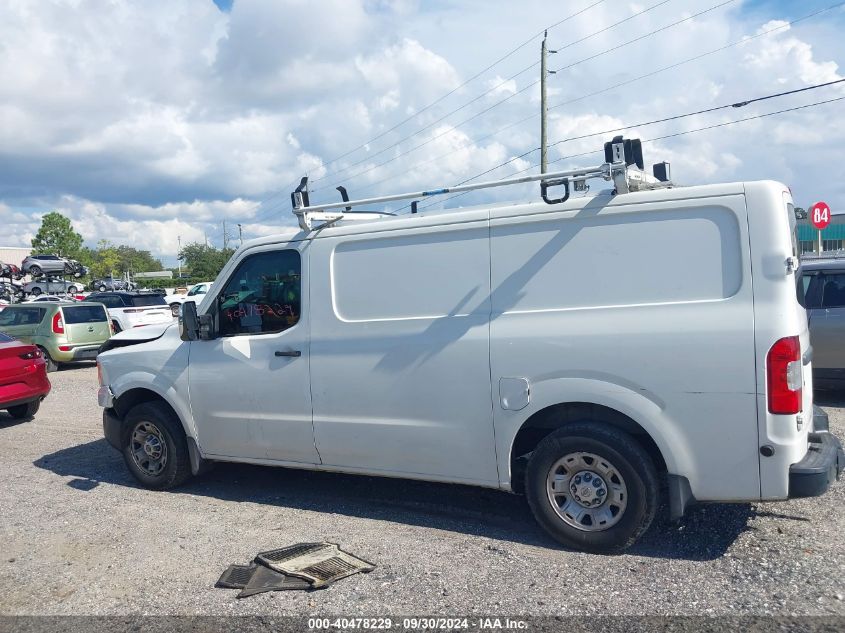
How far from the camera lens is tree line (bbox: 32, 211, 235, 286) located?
6938cm

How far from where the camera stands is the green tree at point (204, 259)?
7594 centimetres

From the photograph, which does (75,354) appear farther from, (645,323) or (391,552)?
(645,323)

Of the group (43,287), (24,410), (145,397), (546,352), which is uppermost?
(43,287)

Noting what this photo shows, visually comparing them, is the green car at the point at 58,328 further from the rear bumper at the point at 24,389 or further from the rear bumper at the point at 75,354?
the rear bumper at the point at 24,389

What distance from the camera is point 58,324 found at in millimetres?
16031

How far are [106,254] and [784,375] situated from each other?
105 m

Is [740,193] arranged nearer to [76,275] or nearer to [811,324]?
[811,324]

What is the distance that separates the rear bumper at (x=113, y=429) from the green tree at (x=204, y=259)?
63.4m

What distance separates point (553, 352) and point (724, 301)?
1.03 metres

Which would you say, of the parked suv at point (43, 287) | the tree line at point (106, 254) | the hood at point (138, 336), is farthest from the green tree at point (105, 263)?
the hood at point (138, 336)

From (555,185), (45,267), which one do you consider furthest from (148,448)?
(45,267)

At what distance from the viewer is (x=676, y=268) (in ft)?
14.1

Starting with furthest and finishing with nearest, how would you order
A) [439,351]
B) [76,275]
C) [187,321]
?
[76,275]
[187,321]
[439,351]

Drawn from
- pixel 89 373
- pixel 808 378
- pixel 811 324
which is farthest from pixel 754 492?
pixel 89 373
